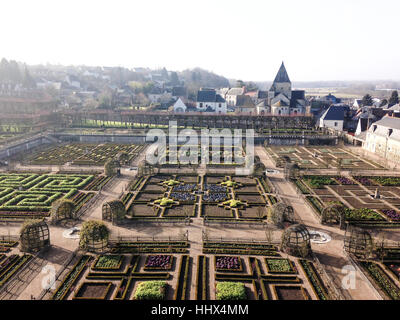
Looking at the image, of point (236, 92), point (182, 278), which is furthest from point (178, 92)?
point (182, 278)

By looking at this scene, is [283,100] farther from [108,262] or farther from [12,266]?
[12,266]

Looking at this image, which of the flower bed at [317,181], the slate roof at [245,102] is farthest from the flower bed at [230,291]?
the slate roof at [245,102]

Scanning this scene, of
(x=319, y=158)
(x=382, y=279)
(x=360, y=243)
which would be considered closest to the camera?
(x=382, y=279)

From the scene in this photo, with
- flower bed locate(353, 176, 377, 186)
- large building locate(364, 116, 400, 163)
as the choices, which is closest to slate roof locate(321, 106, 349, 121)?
large building locate(364, 116, 400, 163)

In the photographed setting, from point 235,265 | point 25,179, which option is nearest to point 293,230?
→ point 235,265

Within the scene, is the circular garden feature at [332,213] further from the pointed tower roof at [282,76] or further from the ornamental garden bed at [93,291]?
the pointed tower roof at [282,76]

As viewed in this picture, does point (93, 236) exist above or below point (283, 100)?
below
